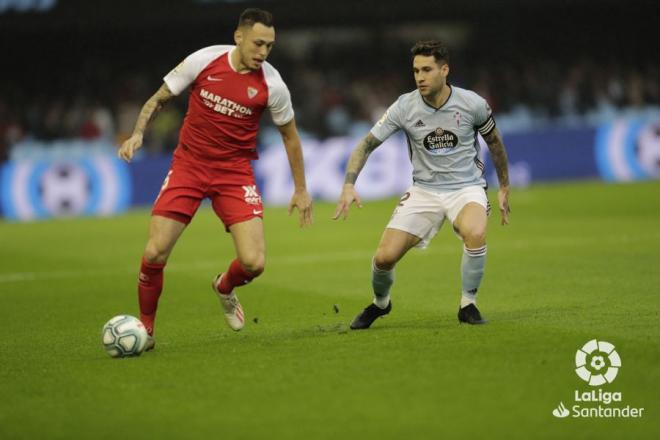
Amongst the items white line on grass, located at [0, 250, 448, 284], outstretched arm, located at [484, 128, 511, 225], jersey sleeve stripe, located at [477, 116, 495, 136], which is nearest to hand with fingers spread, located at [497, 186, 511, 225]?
outstretched arm, located at [484, 128, 511, 225]

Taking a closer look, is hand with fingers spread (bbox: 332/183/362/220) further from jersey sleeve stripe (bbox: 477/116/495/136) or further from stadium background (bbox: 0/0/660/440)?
jersey sleeve stripe (bbox: 477/116/495/136)

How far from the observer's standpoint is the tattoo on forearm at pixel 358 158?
29.2 ft

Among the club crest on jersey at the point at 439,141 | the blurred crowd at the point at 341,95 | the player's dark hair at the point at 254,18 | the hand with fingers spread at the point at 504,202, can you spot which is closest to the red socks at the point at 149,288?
the player's dark hair at the point at 254,18

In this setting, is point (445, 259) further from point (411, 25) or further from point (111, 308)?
point (411, 25)

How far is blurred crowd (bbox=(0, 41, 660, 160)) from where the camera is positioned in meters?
25.7

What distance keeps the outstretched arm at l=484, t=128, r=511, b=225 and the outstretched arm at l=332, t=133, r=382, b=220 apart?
89 centimetres

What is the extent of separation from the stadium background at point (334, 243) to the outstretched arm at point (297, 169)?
0.93 meters

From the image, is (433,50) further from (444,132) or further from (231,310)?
(231,310)

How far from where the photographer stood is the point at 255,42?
8.10 metres

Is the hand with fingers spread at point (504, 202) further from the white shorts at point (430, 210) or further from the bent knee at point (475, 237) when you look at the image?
the bent knee at point (475, 237)

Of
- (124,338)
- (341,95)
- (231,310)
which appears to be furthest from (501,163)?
(341,95)

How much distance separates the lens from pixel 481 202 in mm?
8977

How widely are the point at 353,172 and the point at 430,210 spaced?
2.26ft

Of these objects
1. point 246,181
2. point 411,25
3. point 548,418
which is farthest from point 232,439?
point 411,25
